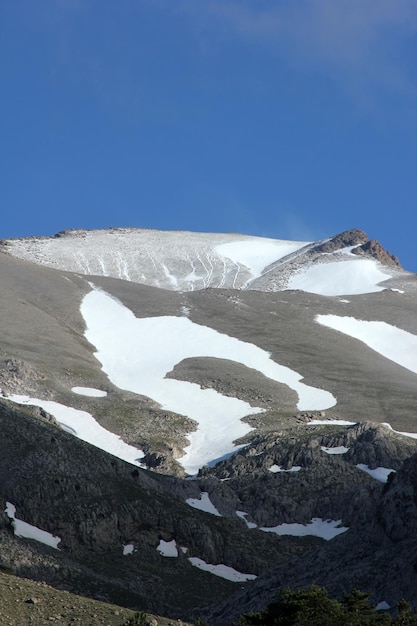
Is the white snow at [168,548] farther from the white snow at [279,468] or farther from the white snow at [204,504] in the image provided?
the white snow at [279,468]

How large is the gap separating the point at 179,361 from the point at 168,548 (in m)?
65.5

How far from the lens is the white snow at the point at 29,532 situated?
62.8m

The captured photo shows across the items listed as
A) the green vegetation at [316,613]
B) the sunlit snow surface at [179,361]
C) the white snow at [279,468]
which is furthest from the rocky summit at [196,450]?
the green vegetation at [316,613]

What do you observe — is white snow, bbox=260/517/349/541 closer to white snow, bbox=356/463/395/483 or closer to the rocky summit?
the rocky summit

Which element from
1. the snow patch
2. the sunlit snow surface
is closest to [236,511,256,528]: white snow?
the sunlit snow surface

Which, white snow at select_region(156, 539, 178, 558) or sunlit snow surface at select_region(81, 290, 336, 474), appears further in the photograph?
sunlit snow surface at select_region(81, 290, 336, 474)

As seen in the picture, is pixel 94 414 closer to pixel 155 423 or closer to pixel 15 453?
pixel 155 423

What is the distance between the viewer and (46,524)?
6625cm

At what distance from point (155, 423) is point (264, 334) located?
1743 inches

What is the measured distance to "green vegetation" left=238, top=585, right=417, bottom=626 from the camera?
130ft

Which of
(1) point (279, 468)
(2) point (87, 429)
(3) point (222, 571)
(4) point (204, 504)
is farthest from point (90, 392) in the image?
(3) point (222, 571)

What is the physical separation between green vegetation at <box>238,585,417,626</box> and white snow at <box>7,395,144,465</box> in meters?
54.7

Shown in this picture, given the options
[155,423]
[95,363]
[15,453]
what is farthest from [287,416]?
[15,453]

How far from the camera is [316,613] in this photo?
1597 inches
